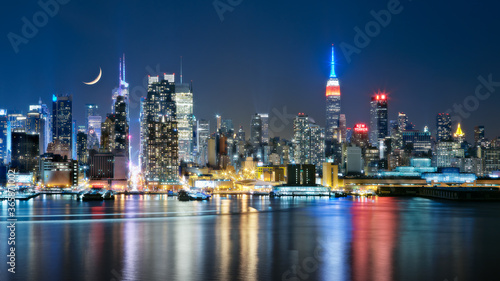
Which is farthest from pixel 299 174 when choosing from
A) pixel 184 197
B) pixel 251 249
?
pixel 251 249

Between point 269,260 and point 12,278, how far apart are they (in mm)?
16747

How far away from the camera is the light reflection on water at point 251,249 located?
119 feet

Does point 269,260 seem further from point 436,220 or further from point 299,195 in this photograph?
point 299,195

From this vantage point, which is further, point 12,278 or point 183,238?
point 183,238

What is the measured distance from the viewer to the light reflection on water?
3616 cm

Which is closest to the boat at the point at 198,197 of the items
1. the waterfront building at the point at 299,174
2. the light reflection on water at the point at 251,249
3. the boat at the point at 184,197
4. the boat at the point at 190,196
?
the boat at the point at 190,196

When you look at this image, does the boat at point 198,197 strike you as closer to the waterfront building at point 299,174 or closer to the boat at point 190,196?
the boat at point 190,196

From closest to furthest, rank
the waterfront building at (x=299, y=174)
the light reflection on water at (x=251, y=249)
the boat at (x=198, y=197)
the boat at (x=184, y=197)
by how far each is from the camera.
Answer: the light reflection on water at (x=251, y=249), the boat at (x=198, y=197), the boat at (x=184, y=197), the waterfront building at (x=299, y=174)

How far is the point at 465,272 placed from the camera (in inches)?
1484

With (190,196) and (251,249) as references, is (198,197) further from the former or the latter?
(251,249)

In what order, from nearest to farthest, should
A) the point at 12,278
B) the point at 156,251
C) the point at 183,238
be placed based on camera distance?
the point at 12,278 < the point at 156,251 < the point at 183,238

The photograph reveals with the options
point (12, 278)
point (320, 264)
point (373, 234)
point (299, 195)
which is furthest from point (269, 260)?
point (299, 195)

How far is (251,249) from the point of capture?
4638 cm

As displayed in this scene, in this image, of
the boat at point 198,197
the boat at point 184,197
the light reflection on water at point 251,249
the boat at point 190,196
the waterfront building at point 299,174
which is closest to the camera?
the light reflection on water at point 251,249
